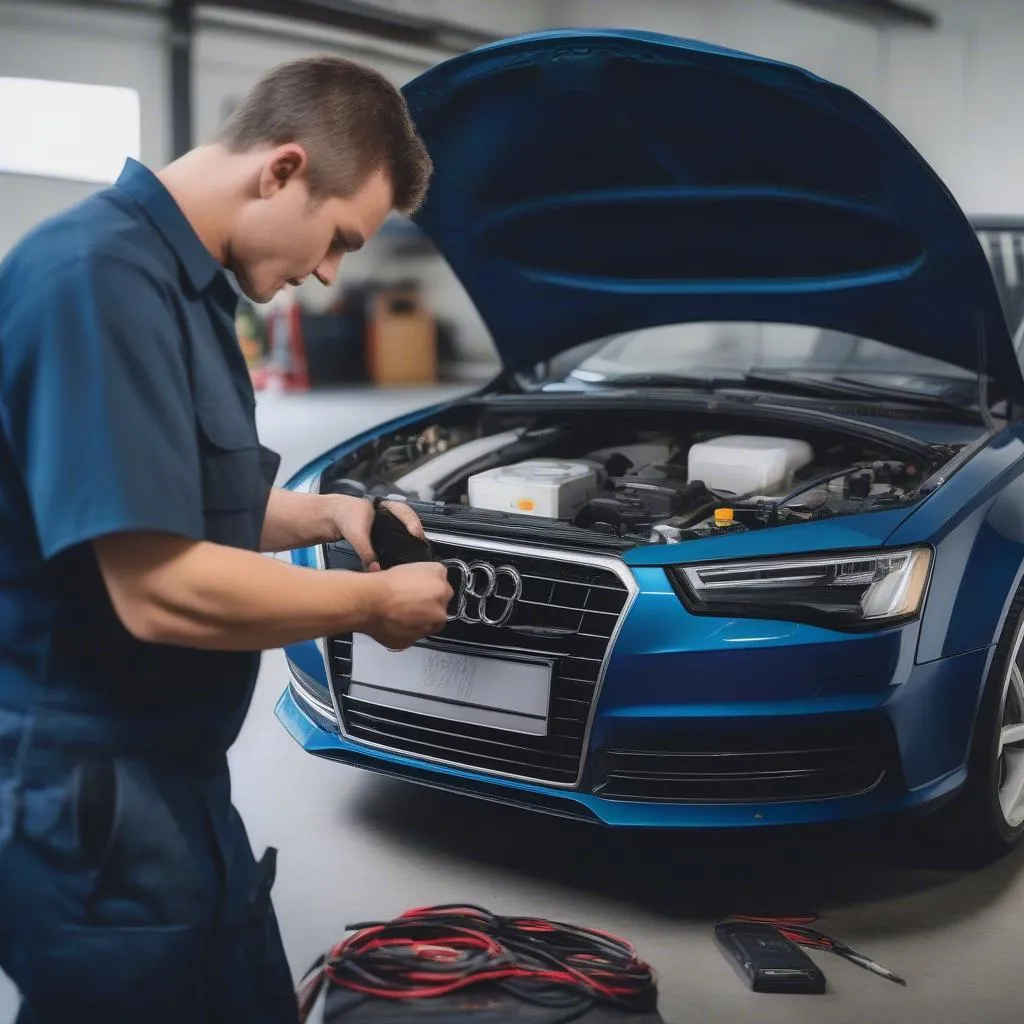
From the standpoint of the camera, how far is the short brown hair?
1184mm

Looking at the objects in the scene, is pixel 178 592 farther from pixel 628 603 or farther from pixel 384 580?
pixel 628 603

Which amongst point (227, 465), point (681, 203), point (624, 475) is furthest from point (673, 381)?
point (227, 465)

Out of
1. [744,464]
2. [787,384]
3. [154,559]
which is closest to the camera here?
[154,559]

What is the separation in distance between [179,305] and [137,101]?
10.6 m

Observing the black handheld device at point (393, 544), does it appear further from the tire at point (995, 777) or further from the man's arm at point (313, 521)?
the tire at point (995, 777)

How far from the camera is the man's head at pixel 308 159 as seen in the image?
3.89ft

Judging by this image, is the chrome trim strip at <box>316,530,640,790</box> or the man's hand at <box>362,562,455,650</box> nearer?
the man's hand at <box>362,562,455,650</box>

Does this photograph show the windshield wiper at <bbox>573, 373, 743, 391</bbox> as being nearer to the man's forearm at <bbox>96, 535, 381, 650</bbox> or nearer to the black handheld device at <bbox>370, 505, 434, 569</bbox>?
the black handheld device at <bbox>370, 505, 434, 569</bbox>

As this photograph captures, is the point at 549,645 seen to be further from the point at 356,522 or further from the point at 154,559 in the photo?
the point at 154,559

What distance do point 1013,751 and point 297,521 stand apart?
1.53m

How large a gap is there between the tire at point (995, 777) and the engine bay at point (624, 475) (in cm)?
36

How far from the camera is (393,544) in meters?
1.86

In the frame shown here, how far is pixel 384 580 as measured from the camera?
4.09 ft

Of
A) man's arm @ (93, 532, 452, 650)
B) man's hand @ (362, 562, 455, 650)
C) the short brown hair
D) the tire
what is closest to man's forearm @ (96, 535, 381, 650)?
man's arm @ (93, 532, 452, 650)
